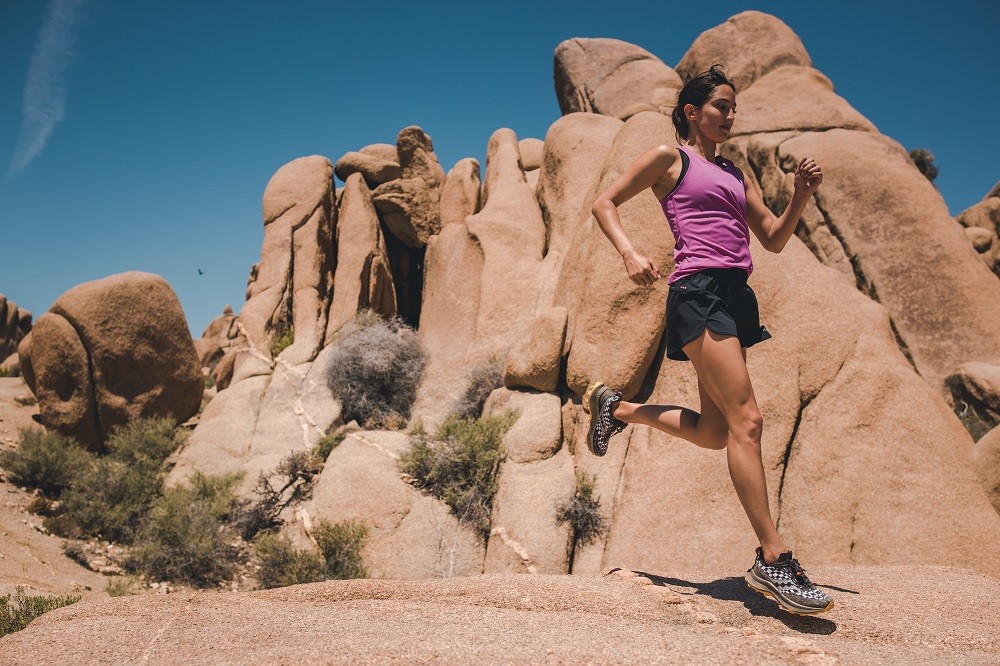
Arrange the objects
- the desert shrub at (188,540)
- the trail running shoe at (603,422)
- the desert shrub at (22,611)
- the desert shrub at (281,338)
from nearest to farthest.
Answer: the trail running shoe at (603,422)
the desert shrub at (22,611)
the desert shrub at (188,540)
the desert shrub at (281,338)

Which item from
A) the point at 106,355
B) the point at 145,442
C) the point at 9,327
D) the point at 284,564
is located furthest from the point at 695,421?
the point at 9,327

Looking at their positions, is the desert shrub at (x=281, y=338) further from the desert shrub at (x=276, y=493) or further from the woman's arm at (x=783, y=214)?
the woman's arm at (x=783, y=214)

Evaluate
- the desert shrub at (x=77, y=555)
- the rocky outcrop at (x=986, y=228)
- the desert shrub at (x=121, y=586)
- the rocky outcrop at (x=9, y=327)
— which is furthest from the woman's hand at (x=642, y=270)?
the rocky outcrop at (x=9, y=327)

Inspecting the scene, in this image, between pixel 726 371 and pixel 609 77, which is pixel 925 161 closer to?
pixel 609 77

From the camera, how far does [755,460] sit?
331 centimetres

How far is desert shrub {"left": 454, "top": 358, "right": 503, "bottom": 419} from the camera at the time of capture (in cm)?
994

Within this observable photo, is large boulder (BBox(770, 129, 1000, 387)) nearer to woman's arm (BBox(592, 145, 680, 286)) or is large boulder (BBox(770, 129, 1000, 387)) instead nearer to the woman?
the woman

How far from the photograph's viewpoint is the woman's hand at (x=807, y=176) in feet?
11.8

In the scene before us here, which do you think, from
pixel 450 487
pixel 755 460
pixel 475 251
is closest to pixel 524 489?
pixel 450 487

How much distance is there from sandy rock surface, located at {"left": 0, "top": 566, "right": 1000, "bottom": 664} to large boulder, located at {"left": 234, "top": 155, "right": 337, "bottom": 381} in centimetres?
939

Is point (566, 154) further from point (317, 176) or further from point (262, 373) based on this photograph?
point (262, 373)

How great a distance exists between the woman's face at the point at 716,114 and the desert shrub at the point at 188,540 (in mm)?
7607

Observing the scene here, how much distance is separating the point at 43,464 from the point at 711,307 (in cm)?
1043

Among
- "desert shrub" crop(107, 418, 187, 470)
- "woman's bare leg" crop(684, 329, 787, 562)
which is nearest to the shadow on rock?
"woman's bare leg" crop(684, 329, 787, 562)
